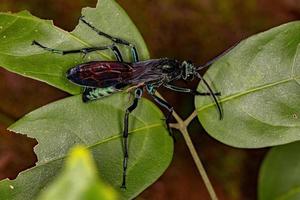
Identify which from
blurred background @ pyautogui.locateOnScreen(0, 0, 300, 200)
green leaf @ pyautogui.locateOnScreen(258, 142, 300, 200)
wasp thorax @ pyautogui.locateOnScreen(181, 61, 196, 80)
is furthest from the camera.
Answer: blurred background @ pyautogui.locateOnScreen(0, 0, 300, 200)

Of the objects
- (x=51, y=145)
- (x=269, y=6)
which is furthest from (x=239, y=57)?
(x=269, y=6)

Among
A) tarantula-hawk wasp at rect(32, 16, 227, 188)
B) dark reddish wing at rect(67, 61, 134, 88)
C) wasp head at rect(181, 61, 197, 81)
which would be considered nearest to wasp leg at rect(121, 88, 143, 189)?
tarantula-hawk wasp at rect(32, 16, 227, 188)

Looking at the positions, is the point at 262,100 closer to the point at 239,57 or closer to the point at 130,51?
the point at 239,57

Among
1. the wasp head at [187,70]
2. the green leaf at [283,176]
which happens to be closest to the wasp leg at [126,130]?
the wasp head at [187,70]

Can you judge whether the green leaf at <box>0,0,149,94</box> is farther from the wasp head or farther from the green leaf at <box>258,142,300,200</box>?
the green leaf at <box>258,142,300,200</box>

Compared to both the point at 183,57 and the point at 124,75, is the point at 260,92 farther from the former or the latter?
the point at 183,57

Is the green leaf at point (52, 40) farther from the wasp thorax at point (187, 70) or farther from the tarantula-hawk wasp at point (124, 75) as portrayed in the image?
the wasp thorax at point (187, 70)
